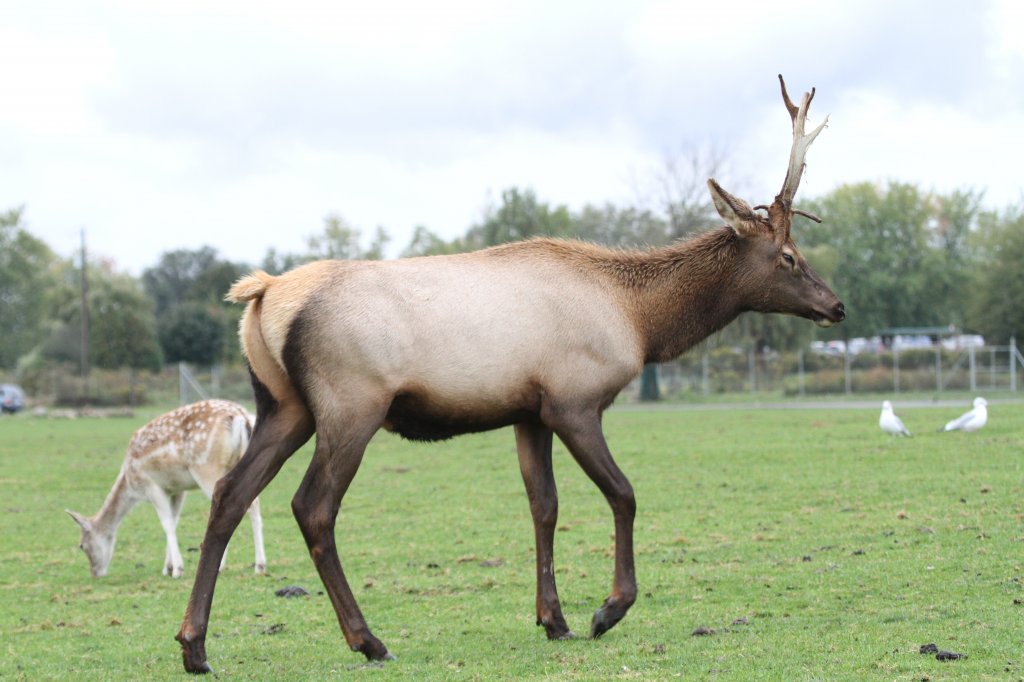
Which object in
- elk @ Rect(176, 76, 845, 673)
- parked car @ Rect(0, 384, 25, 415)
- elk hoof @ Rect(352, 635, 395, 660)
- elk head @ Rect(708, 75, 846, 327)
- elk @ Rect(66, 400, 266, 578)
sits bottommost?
parked car @ Rect(0, 384, 25, 415)

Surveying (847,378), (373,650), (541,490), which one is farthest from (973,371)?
(373,650)

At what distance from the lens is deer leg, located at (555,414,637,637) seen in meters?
→ 8.16

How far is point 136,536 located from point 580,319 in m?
10.2

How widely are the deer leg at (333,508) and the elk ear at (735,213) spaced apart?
121 inches

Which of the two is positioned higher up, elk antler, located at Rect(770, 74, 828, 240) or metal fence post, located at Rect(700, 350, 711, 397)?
elk antler, located at Rect(770, 74, 828, 240)

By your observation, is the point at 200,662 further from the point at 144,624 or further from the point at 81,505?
the point at 81,505

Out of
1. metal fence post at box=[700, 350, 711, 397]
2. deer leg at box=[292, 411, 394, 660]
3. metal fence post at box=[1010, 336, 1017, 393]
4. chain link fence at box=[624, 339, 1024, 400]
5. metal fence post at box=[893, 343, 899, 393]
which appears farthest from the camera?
metal fence post at box=[700, 350, 711, 397]

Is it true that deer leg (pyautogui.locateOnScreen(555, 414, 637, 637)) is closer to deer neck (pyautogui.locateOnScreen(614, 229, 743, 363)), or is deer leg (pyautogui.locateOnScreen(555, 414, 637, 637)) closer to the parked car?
deer neck (pyautogui.locateOnScreen(614, 229, 743, 363))

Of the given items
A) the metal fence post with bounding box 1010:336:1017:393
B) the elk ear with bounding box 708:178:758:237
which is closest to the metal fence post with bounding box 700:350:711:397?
the metal fence post with bounding box 1010:336:1017:393

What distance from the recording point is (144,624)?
10430 mm

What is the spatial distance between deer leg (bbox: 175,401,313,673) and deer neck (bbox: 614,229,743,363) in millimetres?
2683

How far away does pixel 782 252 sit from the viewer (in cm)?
913

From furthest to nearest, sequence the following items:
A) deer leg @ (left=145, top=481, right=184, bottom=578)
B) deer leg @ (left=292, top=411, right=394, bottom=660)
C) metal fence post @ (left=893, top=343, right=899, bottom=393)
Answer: metal fence post @ (left=893, top=343, right=899, bottom=393) → deer leg @ (left=145, top=481, right=184, bottom=578) → deer leg @ (left=292, top=411, right=394, bottom=660)

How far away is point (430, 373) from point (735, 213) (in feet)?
8.88
